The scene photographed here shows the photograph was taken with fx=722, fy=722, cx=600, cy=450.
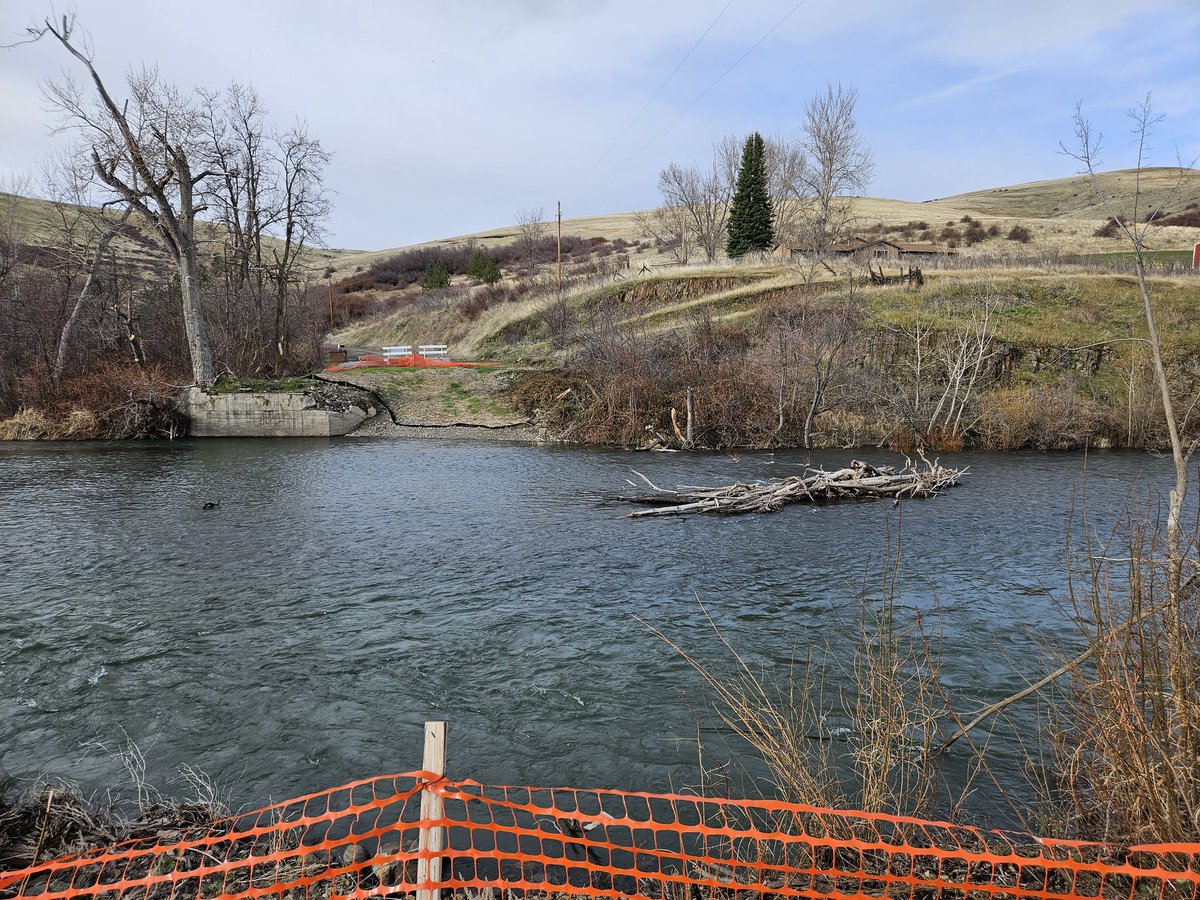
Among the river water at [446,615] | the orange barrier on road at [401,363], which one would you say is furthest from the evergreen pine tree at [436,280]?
the river water at [446,615]

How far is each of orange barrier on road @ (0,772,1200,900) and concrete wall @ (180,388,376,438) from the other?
82.0 feet

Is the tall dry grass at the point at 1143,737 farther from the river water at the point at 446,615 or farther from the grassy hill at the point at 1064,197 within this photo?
the grassy hill at the point at 1064,197

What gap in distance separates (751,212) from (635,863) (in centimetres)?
6079

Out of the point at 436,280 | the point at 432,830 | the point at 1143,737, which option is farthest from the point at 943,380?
the point at 436,280

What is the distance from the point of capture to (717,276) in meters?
45.0

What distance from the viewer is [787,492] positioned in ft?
54.0

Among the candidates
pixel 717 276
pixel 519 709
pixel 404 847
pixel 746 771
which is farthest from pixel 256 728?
pixel 717 276

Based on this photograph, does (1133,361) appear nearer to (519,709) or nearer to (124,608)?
(519,709)

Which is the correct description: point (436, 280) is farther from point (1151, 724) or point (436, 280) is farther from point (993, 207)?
point (993, 207)

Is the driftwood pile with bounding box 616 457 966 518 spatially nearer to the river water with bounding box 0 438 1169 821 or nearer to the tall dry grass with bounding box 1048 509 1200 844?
the river water with bounding box 0 438 1169 821

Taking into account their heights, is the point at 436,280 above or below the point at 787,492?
above

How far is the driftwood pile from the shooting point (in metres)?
16.0

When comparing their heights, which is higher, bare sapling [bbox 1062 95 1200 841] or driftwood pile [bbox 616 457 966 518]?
bare sapling [bbox 1062 95 1200 841]

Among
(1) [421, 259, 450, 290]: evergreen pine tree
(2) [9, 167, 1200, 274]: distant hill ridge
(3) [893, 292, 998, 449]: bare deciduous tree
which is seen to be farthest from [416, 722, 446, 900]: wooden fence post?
Answer: (2) [9, 167, 1200, 274]: distant hill ridge
